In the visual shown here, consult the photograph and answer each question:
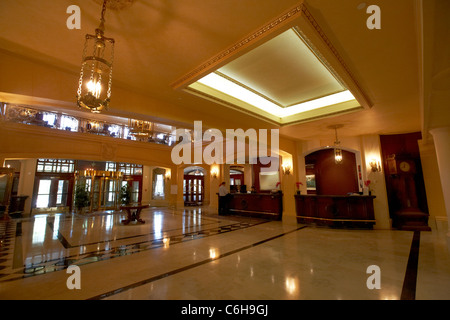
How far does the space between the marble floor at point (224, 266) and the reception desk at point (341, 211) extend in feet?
3.49

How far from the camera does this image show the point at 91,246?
4.38 meters

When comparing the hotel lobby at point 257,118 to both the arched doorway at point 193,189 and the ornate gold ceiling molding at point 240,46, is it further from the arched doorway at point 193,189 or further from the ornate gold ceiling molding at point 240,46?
the arched doorway at point 193,189

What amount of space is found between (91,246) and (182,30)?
464cm

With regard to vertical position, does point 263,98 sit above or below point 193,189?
above

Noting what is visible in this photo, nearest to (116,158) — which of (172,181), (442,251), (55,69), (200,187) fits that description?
(172,181)

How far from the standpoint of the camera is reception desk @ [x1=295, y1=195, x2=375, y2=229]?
6.51 meters

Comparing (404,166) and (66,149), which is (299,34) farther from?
(66,149)

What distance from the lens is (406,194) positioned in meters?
6.85

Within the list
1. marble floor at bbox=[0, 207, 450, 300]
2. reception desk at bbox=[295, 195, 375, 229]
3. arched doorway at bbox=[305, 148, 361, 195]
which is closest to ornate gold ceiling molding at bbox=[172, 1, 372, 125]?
marble floor at bbox=[0, 207, 450, 300]

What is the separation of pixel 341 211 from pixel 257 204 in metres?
3.23

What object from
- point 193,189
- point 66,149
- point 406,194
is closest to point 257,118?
point 406,194

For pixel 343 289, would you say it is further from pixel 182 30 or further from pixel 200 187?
pixel 200 187

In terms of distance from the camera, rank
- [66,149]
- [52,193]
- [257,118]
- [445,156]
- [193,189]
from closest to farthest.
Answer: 1. [445,156]
2. [257,118]
3. [66,149]
4. [52,193]
5. [193,189]
